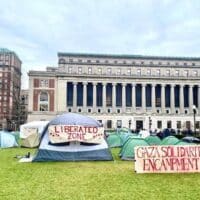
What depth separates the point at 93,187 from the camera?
11.9 metres

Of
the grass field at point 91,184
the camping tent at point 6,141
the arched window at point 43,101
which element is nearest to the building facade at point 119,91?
the arched window at point 43,101

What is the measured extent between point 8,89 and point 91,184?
389ft

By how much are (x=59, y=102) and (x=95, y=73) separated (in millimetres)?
13665

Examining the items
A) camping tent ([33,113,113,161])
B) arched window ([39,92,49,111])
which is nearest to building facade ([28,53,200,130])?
arched window ([39,92,49,111])

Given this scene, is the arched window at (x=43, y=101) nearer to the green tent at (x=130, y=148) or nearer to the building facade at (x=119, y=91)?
the building facade at (x=119, y=91)

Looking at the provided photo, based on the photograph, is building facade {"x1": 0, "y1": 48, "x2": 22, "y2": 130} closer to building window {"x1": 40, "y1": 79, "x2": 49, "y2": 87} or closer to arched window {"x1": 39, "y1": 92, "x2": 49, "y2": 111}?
arched window {"x1": 39, "y1": 92, "x2": 49, "y2": 111}

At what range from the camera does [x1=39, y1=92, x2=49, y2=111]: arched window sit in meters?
95.2

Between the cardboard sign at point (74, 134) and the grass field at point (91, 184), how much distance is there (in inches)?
123

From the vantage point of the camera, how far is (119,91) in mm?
99812

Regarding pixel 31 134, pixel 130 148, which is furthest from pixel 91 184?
pixel 31 134

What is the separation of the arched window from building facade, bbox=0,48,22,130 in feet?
69.8

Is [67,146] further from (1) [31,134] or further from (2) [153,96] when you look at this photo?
(2) [153,96]

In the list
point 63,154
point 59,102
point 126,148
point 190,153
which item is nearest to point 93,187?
point 190,153

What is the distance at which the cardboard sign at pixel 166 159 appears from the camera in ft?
49.3
